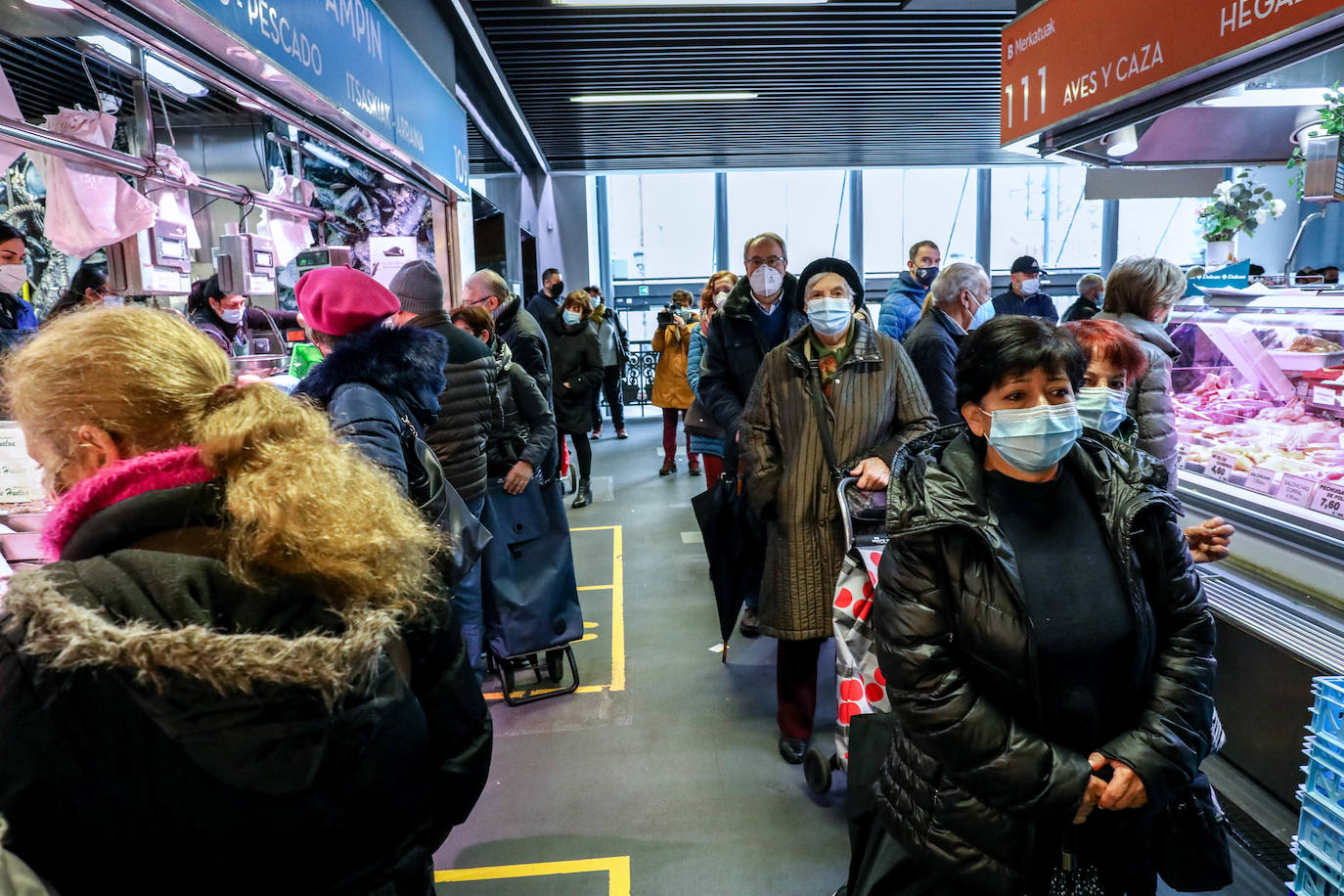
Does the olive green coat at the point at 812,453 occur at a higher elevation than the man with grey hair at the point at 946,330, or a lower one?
lower

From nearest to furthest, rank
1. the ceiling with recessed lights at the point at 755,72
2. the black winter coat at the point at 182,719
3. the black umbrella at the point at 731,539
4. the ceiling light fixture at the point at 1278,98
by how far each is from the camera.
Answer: the black winter coat at the point at 182,719 < the black umbrella at the point at 731,539 < the ceiling light fixture at the point at 1278,98 < the ceiling with recessed lights at the point at 755,72

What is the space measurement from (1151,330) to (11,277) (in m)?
4.60

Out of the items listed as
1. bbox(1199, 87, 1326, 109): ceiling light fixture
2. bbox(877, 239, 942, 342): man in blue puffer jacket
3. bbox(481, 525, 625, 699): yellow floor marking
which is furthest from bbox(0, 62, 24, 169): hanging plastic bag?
bbox(1199, 87, 1326, 109): ceiling light fixture

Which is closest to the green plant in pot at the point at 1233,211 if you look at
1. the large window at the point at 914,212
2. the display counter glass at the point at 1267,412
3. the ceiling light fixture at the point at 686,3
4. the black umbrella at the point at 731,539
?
the display counter glass at the point at 1267,412

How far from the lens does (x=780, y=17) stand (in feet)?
17.7

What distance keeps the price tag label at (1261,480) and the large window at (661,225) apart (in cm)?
1157

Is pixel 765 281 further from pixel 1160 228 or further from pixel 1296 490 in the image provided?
pixel 1160 228

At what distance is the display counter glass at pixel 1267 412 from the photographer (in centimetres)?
284

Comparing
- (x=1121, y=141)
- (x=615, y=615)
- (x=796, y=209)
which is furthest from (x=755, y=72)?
(x=796, y=209)

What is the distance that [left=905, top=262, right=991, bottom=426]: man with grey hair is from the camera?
359cm

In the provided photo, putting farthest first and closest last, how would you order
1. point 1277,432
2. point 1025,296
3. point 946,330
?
1. point 1025,296
2. point 946,330
3. point 1277,432

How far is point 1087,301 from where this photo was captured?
20.0 feet

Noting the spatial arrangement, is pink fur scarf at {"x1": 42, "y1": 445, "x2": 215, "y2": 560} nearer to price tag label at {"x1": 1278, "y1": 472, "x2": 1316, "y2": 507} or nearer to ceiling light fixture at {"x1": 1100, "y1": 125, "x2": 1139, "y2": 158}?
price tag label at {"x1": 1278, "y1": 472, "x2": 1316, "y2": 507}

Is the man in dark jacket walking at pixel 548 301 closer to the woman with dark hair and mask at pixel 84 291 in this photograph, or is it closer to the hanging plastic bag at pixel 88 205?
the woman with dark hair and mask at pixel 84 291
